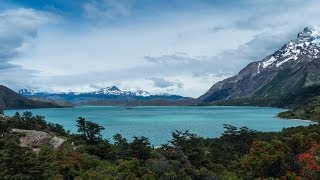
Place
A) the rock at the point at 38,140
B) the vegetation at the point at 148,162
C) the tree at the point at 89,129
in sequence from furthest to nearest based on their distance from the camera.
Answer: the rock at the point at 38,140 → the tree at the point at 89,129 → the vegetation at the point at 148,162

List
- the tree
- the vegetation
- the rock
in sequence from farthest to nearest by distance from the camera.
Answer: the rock → the tree → the vegetation

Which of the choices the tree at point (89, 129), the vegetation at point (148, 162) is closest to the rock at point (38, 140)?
the vegetation at point (148, 162)

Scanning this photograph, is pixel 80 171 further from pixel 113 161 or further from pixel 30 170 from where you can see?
pixel 113 161

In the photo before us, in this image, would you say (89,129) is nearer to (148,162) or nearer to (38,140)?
(38,140)

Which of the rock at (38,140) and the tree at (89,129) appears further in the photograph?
the rock at (38,140)

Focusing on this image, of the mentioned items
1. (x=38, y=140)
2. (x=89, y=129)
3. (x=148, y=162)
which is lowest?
(x=148, y=162)

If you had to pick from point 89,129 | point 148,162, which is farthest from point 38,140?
point 148,162

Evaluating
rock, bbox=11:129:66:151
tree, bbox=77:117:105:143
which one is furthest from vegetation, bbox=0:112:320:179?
rock, bbox=11:129:66:151

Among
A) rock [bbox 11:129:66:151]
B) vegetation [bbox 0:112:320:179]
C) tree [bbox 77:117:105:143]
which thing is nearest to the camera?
vegetation [bbox 0:112:320:179]

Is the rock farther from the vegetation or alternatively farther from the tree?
the tree

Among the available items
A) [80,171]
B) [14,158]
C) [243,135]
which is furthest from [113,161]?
[243,135]

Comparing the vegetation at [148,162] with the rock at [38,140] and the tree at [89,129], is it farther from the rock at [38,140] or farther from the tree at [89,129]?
the rock at [38,140]

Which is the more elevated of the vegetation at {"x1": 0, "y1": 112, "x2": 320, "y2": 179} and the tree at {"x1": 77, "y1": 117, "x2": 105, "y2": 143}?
the tree at {"x1": 77, "y1": 117, "x2": 105, "y2": 143}

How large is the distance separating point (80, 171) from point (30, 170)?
764 cm
